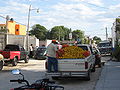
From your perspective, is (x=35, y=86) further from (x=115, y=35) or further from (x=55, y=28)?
(x=55, y=28)

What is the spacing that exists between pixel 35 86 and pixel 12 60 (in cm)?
1327

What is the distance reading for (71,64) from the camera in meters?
10.6

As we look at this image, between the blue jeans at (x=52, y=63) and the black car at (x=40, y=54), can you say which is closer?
the blue jeans at (x=52, y=63)

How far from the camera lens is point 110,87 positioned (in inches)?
368

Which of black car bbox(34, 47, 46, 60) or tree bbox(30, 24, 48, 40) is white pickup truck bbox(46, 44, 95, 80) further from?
tree bbox(30, 24, 48, 40)

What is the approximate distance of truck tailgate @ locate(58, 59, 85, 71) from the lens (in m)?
10.5

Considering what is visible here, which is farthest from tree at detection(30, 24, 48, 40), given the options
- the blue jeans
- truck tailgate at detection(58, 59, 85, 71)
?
truck tailgate at detection(58, 59, 85, 71)

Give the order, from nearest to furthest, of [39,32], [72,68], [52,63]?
[72,68] < [52,63] < [39,32]

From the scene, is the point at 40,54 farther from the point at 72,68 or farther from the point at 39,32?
the point at 39,32

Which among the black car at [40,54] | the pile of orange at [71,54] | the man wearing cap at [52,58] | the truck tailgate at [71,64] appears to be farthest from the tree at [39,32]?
the truck tailgate at [71,64]

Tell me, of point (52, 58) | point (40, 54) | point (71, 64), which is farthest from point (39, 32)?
point (71, 64)

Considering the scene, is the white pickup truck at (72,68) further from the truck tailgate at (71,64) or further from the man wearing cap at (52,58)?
the man wearing cap at (52,58)

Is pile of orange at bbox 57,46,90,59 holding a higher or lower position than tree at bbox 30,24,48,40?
lower

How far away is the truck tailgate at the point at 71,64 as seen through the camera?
1053 cm
